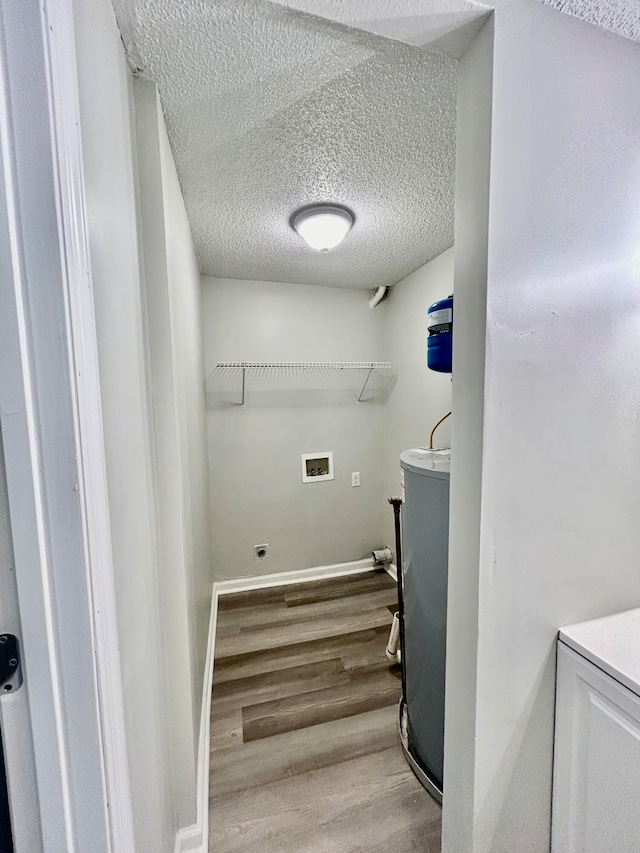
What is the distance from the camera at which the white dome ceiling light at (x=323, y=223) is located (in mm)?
1368

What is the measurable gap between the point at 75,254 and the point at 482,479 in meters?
0.84

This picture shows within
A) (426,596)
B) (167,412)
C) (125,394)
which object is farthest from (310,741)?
(125,394)

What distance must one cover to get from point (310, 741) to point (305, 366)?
6.61 ft

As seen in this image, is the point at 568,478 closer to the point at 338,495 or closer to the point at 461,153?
the point at 461,153

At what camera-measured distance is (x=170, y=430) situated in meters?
0.91

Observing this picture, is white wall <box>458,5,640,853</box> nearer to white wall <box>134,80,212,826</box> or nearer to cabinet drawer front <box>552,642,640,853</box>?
cabinet drawer front <box>552,642,640,853</box>

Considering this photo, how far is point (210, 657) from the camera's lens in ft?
5.46

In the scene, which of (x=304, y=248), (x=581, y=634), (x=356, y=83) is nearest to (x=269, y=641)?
(x=581, y=634)

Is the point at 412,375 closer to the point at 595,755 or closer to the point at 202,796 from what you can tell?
the point at 595,755

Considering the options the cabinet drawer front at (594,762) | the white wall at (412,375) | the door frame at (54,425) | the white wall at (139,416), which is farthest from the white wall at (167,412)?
the white wall at (412,375)

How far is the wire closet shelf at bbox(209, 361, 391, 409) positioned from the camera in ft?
7.07

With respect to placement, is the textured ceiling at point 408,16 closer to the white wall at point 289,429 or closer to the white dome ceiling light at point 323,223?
the white dome ceiling light at point 323,223

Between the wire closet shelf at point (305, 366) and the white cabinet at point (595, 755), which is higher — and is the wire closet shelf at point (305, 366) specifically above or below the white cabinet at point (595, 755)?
above

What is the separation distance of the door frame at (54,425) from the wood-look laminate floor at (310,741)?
0.90 meters
